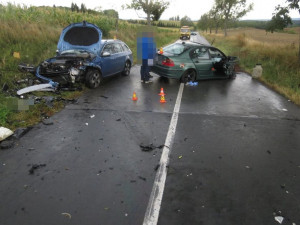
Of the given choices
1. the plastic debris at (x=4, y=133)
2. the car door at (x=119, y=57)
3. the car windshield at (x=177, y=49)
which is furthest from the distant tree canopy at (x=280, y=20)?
the plastic debris at (x=4, y=133)

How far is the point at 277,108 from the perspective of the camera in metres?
7.71

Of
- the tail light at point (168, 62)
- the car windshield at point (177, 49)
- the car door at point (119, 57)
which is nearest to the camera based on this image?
the tail light at point (168, 62)

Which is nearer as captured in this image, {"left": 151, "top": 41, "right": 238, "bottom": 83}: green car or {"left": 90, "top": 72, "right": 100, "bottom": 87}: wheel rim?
{"left": 90, "top": 72, "right": 100, "bottom": 87}: wheel rim

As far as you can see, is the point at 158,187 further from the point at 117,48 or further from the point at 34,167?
the point at 117,48

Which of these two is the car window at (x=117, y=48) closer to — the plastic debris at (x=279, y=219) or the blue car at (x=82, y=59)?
the blue car at (x=82, y=59)

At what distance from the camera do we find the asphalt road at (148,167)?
3121 millimetres

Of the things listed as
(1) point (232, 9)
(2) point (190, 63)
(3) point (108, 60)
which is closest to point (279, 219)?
(2) point (190, 63)

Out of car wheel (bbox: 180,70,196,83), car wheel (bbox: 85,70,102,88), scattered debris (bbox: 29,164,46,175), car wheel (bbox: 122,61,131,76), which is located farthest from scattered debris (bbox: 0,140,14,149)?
car wheel (bbox: 122,61,131,76)

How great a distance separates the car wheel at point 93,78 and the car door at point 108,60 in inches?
13.8

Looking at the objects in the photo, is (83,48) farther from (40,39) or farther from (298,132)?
(298,132)

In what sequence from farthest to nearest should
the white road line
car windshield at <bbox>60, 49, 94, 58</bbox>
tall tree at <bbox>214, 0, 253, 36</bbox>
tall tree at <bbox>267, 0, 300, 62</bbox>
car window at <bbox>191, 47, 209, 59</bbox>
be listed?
tall tree at <bbox>214, 0, 253, 36</bbox> < tall tree at <bbox>267, 0, 300, 62</bbox> < car window at <bbox>191, 47, 209, 59</bbox> < car windshield at <bbox>60, 49, 94, 58</bbox> < the white road line

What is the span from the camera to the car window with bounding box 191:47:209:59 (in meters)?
9.87

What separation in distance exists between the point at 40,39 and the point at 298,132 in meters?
12.2

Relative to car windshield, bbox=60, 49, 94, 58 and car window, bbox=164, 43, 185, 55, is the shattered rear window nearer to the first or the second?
car windshield, bbox=60, 49, 94, 58
